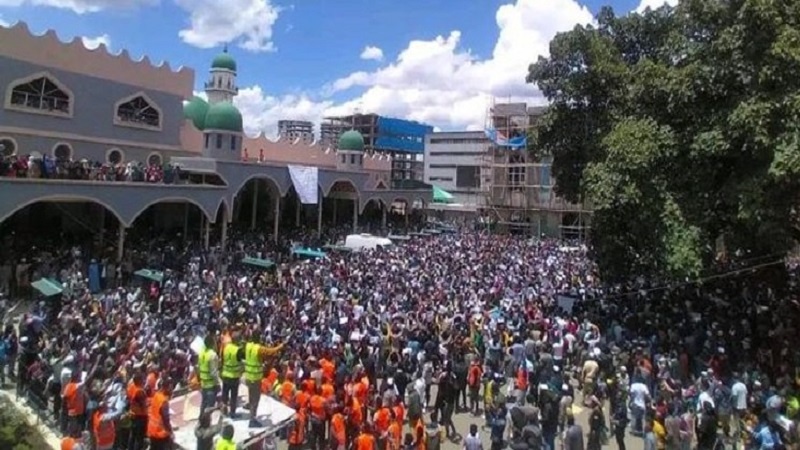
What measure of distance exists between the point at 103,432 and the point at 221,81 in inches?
1340

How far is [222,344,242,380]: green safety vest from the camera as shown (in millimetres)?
8852

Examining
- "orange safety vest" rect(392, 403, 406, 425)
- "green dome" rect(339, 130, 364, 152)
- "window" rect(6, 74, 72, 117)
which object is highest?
"green dome" rect(339, 130, 364, 152)

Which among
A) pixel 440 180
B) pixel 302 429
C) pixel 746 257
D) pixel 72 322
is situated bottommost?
pixel 302 429

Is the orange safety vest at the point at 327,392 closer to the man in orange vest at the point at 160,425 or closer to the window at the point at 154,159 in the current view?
the man in orange vest at the point at 160,425

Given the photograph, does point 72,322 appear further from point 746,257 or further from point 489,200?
point 489,200

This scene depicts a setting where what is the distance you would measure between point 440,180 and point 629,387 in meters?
56.6

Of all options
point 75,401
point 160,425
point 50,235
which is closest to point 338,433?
point 160,425

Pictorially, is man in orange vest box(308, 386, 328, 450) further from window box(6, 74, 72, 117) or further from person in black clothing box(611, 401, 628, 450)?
window box(6, 74, 72, 117)

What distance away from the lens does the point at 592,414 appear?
9109mm

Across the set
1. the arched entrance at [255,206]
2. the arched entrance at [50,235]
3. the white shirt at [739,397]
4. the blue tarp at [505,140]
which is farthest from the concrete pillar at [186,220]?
the blue tarp at [505,140]

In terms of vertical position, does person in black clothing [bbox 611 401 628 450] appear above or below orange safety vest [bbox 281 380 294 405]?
below

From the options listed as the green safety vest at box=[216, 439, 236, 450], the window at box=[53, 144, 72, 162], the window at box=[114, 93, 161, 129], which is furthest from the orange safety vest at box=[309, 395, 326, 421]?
the window at box=[114, 93, 161, 129]

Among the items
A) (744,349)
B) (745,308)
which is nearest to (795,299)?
(745,308)

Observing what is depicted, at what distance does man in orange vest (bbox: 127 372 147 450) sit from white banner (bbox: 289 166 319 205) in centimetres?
2010
